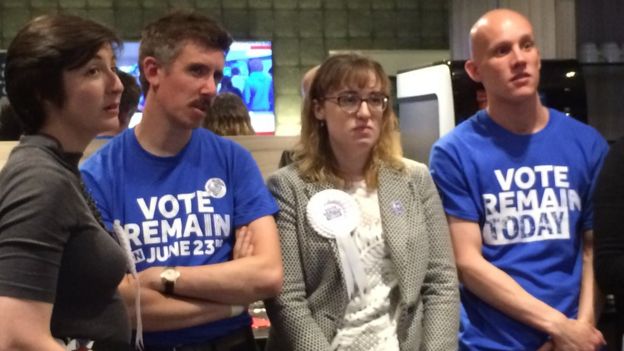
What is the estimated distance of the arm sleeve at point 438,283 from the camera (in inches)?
88.0

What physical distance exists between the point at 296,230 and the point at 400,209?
0.88 ft

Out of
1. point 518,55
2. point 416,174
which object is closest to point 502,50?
point 518,55

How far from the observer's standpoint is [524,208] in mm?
2334

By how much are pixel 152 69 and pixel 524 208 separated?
1015 millimetres

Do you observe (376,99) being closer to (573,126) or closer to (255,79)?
(573,126)

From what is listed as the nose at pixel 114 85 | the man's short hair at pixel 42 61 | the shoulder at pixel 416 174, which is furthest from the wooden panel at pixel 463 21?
the man's short hair at pixel 42 61

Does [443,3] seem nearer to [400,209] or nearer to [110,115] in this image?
[400,209]

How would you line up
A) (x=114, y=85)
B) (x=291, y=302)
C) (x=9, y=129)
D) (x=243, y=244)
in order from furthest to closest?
(x=9, y=129) → (x=291, y=302) → (x=243, y=244) → (x=114, y=85)

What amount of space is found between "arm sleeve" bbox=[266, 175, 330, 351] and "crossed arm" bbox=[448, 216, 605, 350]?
44 cm

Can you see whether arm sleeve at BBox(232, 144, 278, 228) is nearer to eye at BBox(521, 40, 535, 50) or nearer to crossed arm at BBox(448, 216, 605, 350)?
crossed arm at BBox(448, 216, 605, 350)

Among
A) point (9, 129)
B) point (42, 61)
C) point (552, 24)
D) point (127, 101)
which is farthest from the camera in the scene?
point (552, 24)

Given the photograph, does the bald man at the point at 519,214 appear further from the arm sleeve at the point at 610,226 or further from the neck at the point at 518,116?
the arm sleeve at the point at 610,226

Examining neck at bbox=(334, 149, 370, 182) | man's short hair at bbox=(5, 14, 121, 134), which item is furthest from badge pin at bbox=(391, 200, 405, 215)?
man's short hair at bbox=(5, 14, 121, 134)

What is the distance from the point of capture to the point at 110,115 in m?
1.66
